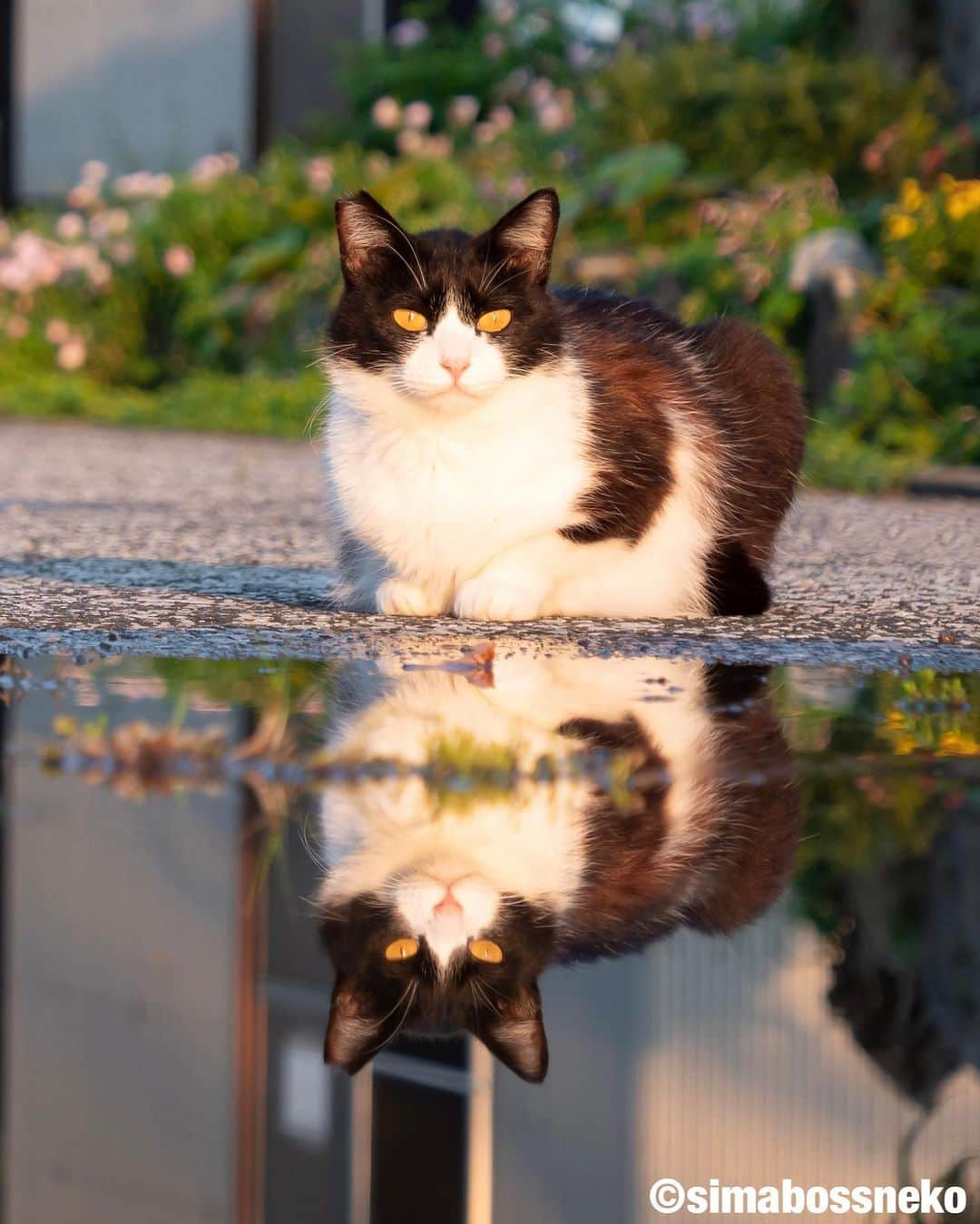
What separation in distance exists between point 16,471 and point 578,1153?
6.21m

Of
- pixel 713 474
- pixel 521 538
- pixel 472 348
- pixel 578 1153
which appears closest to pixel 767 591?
pixel 713 474

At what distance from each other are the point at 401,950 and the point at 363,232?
2012 millimetres

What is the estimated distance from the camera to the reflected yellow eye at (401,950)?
1892 mm

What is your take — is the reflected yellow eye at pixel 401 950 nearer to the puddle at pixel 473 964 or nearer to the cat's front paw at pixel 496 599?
the puddle at pixel 473 964

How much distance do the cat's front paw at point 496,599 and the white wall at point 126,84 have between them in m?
10.4

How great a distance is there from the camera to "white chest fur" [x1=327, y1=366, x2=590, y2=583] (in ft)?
11.9

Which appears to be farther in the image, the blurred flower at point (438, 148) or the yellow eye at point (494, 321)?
the blurred flower at point (438, 148)

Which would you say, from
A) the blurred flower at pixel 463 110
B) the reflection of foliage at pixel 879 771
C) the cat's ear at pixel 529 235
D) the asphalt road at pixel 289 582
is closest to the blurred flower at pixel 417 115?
the blurred flower at pixel 463 110

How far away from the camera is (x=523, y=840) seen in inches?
89.2

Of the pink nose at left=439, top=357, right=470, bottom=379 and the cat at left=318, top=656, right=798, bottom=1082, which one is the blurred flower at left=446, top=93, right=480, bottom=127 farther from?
the cat at left=318, top=656, right=798, bottom=1082

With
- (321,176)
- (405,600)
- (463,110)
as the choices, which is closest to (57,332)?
(321,176)

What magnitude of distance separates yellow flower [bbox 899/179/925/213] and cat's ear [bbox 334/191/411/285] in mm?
4847

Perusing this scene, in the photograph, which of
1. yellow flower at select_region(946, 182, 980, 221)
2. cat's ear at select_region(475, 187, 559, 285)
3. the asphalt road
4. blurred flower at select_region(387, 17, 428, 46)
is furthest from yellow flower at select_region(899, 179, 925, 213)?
blurred flower at select_region(387, 17, 428, 46)

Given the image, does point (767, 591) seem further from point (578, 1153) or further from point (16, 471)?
point (16, 471)
